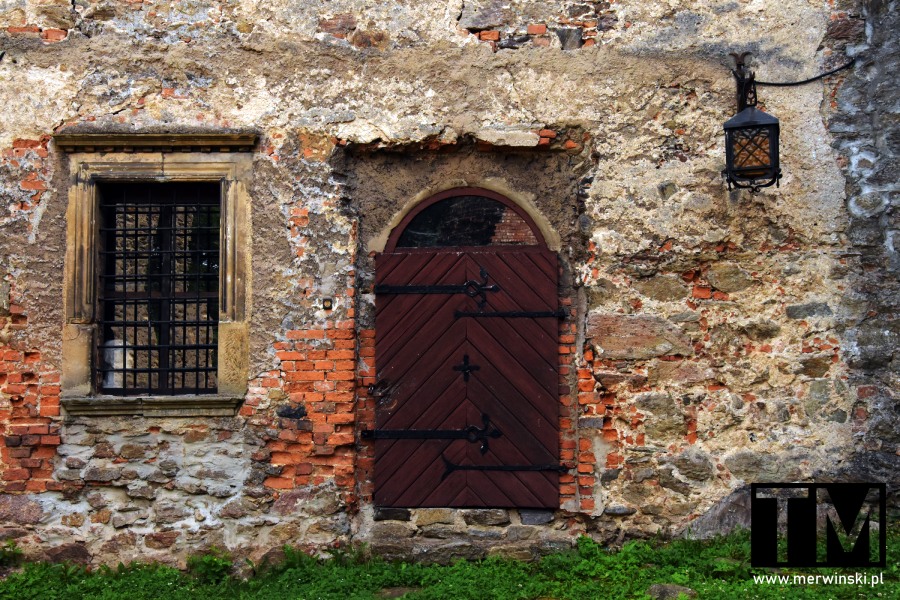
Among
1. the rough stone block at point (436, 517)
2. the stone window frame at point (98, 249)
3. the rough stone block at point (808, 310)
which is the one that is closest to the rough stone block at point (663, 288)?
the rough stone block at point (808, 310)

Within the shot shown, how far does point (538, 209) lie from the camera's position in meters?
6.05

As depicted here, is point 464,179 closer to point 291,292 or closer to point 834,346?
point 291,292

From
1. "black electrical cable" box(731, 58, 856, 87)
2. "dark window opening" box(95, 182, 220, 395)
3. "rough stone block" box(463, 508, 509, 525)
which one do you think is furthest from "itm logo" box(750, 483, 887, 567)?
"dark window opening" box(95, 182, 220, 395)

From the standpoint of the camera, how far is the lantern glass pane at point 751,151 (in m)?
5.45

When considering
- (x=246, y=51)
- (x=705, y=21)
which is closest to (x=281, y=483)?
(x=246, y=51)

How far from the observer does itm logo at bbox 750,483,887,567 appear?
5.20 metres

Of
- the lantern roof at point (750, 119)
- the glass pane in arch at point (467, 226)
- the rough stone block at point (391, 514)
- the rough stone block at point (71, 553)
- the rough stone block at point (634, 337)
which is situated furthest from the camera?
the glass pane in arch at point (467, 226)

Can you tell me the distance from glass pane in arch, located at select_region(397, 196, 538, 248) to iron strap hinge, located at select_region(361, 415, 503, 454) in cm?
131

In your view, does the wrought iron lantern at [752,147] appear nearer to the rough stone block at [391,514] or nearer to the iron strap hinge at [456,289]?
the iron strap hinge at [456,289]

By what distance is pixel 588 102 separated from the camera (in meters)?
5.93

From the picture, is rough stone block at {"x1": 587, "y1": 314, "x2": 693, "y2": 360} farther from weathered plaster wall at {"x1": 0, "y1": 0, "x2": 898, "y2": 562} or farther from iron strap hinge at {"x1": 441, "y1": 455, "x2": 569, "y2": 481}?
iron strap hinge at {"x1": 441, "y1": 455, "x2": 569, "y2": 481}

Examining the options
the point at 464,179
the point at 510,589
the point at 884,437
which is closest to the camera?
the point at 510,589

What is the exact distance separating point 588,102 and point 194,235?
3.07 meters

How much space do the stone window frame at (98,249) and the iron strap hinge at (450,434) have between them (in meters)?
1.05
